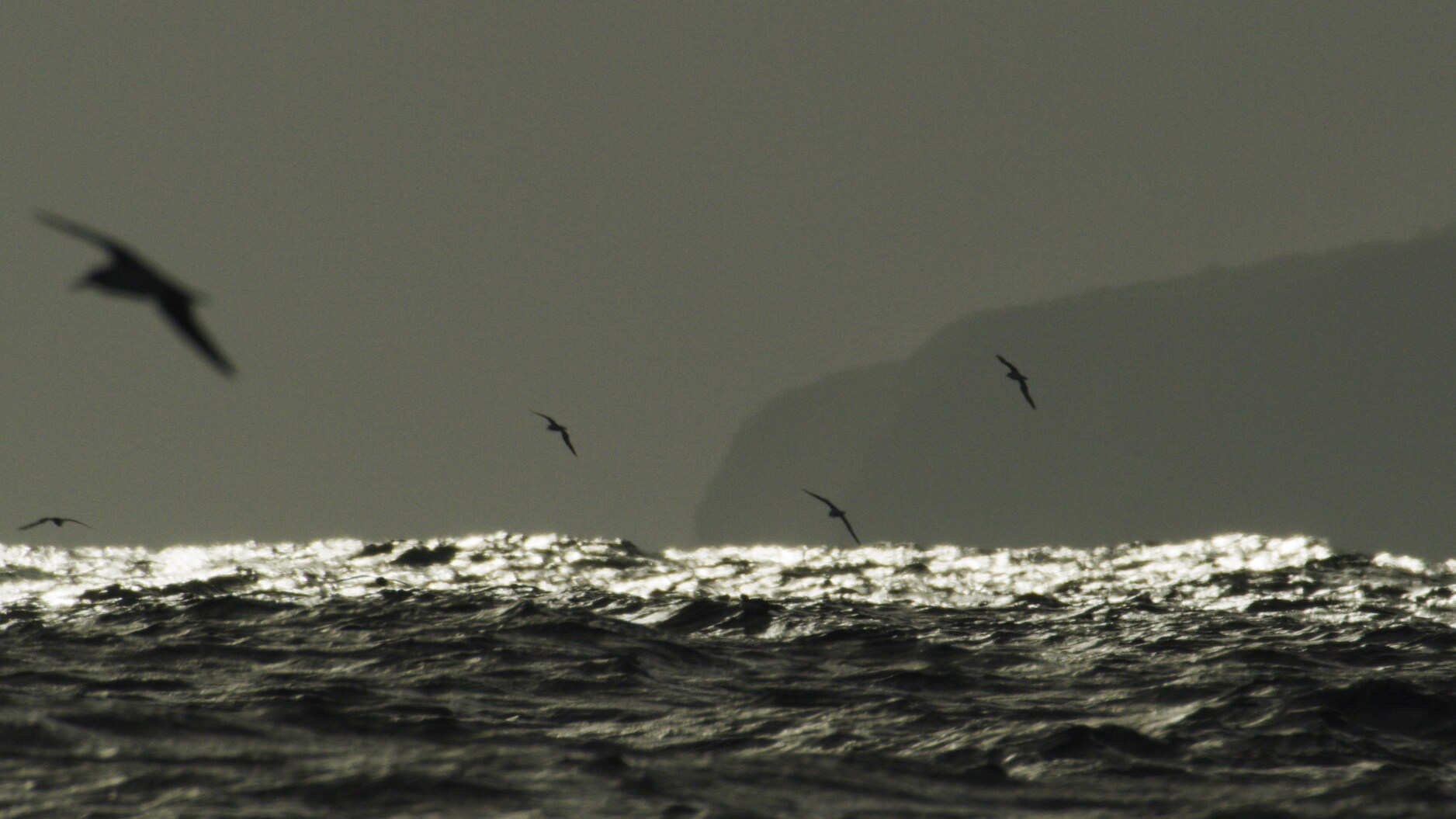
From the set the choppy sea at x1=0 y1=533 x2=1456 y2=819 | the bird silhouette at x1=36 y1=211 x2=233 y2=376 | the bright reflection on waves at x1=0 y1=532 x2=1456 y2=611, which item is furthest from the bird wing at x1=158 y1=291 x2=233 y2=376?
the bright reflection on waves at x1=0 y1=532 x2=1456 y2=611

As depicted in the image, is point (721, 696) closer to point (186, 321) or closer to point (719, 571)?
A: point (186, 321)

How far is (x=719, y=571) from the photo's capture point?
2873cm

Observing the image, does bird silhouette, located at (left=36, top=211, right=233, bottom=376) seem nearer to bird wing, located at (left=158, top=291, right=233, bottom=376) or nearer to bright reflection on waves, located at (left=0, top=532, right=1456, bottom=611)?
bird wing, located at (left=158, top=291, right=233, bottom=376)

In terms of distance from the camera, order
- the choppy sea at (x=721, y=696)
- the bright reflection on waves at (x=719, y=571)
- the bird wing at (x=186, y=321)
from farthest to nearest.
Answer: the bright reflection on waves at (x=719, y=571) → the choppy sea at (x=721, y=696) → the bird wing at (x=186, y=321)

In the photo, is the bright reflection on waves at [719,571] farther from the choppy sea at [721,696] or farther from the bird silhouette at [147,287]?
the bird silhouette at [147,287]

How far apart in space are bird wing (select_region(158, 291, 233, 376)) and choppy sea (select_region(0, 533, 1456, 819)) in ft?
15.6

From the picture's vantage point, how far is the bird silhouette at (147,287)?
6305 millimetres

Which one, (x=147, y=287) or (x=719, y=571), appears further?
(x=719, y=571)

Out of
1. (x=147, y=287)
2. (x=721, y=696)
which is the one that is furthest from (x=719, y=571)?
(x=147, y=287)

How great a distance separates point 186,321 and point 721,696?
9.45 m

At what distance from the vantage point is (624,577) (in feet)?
87.1

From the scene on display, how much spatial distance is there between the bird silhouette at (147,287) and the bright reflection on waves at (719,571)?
55.7 feet

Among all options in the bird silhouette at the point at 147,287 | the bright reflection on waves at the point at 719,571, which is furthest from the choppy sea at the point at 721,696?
the bird silhouette at the point at 147,287

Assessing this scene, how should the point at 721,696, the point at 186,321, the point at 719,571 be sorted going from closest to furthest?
the point at 186,321
the point at 721,696
the point at 719,571
